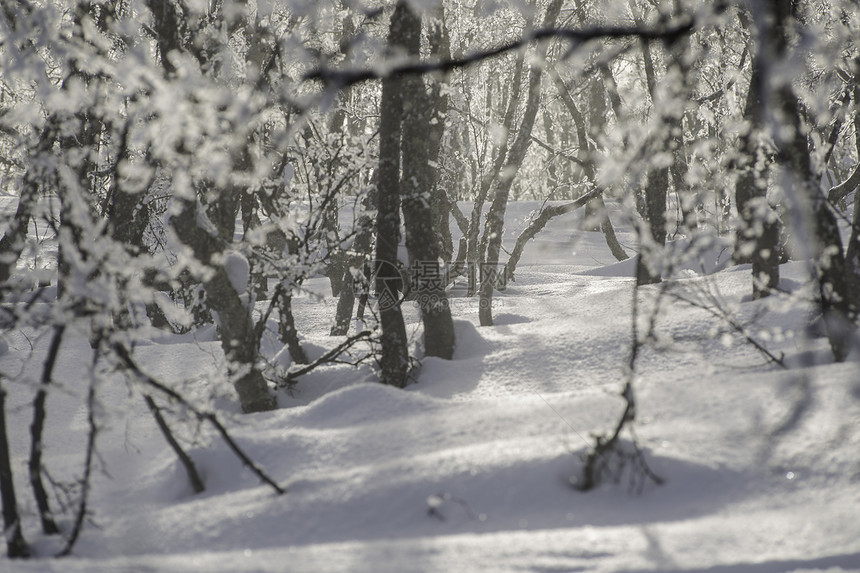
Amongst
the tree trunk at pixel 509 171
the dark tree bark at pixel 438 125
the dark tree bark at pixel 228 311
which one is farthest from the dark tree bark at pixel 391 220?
the tree trunk at pixel 509 171

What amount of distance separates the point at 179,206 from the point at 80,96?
179 centimetres

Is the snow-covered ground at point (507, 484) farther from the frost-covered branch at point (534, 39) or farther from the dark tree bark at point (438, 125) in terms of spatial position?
the dark tree bark at point (438, 125)

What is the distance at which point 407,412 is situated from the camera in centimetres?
325

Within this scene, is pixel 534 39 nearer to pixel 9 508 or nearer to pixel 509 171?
pixel 9 508

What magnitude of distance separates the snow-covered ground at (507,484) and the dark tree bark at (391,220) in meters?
0.73

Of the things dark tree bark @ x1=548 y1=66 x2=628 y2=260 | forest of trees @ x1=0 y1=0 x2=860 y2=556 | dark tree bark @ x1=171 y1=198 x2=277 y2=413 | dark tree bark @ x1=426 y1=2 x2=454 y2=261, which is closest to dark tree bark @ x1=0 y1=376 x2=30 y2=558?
forest of trees @ x1=0 y1=0 x2=860 y2=556

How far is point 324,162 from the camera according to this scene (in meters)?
6.02

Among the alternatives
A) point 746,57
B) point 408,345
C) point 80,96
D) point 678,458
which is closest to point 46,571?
point 80,96

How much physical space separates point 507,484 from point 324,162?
14.5 feet

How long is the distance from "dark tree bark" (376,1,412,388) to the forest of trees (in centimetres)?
2

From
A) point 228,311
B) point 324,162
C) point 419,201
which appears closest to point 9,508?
point 228,311

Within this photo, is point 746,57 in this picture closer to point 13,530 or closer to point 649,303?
point 649,303

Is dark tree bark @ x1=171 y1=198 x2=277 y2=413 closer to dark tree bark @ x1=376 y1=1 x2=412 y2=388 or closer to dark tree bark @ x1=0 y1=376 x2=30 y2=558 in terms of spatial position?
dark tree bark @ x1=376 y1=1 x2=412 y2=388

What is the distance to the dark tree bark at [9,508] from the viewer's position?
2.16 meters
